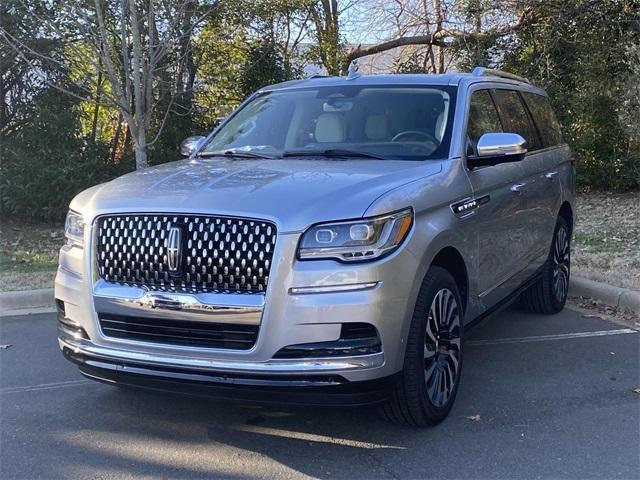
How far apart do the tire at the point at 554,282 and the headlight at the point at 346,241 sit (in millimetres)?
3175

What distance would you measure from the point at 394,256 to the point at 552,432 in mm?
1445

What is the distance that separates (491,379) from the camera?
15.6 ft

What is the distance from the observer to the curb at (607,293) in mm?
6395

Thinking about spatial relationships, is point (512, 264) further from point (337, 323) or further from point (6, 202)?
point (6, 202)

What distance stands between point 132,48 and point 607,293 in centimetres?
678

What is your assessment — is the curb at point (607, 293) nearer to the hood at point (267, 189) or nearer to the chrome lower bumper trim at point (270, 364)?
the hood at point (267, 189)

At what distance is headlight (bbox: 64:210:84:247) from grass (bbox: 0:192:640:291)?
348 centimetres

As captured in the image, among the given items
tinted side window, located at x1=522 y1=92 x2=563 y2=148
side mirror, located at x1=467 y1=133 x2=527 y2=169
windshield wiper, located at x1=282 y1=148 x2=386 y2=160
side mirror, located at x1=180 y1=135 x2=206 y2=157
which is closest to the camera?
side mirror, located at x1=467 y1=133 x2=527 y2=169

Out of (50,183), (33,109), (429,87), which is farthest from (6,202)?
(429,87)

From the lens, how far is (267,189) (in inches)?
141

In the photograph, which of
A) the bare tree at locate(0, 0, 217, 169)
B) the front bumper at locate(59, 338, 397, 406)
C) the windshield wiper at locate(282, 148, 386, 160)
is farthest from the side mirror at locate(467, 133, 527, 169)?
the bare tree at locate(0, 0, 217, 169)

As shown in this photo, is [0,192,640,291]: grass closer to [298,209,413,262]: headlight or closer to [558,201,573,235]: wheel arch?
[558,201,573,235]: wheel arch

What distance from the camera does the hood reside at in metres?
3.36

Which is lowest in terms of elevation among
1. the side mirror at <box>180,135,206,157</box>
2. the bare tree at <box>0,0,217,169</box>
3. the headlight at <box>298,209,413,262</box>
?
the headlight at <box>298,209,413,262</box>
